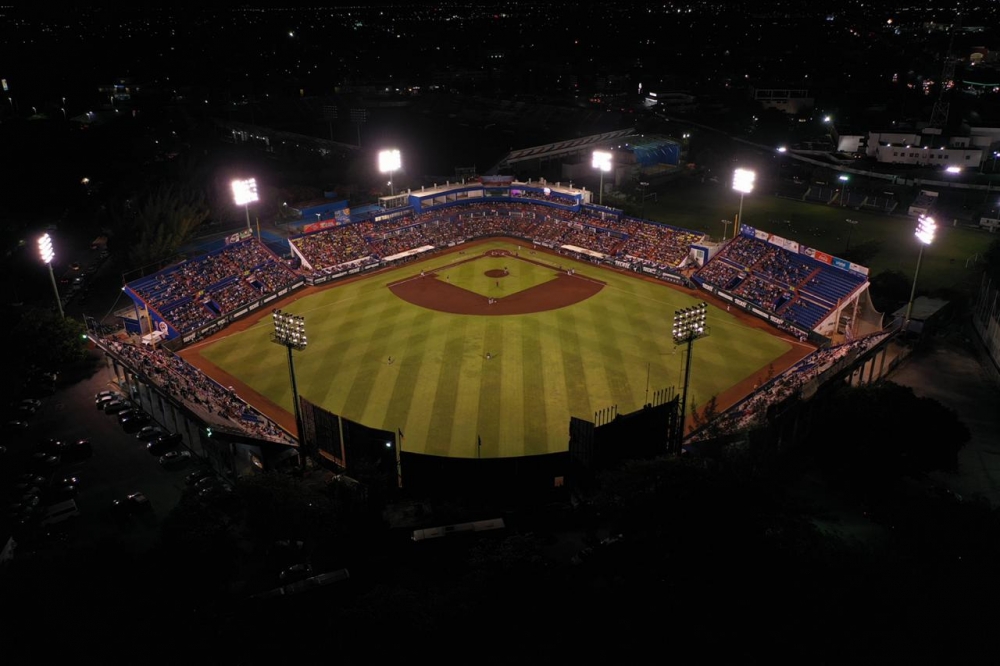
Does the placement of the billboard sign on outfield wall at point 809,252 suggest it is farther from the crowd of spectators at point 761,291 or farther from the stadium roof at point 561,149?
the stadium roof at point 561,149

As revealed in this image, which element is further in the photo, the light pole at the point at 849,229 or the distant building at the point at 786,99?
the distant building at the point at 786,99

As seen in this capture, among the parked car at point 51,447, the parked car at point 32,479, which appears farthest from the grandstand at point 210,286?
the parked car at point 32,479

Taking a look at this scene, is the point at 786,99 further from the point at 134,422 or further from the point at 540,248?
the point at 134,422

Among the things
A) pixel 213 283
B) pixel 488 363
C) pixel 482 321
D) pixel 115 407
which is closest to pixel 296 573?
pixel 115 407

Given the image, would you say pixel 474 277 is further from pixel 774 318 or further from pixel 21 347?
pixel 21 347

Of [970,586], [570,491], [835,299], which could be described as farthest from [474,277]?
[970,586]

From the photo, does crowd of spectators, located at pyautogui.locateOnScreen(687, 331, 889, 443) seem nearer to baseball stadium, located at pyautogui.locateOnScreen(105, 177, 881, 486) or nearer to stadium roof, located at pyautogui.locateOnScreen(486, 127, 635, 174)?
baseball stadium, located at pyautogui.locateOnScreen(105, 177, 881, 486)
